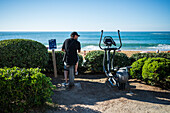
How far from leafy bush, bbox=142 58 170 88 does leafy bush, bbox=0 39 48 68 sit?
165 inches

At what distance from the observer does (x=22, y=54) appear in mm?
5820

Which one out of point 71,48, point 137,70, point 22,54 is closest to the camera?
point 71,48

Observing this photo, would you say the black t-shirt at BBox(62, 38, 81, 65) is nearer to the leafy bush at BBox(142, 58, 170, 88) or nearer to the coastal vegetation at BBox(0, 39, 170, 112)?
the coastal vegetation at BBox(0, 39, 170, 112)

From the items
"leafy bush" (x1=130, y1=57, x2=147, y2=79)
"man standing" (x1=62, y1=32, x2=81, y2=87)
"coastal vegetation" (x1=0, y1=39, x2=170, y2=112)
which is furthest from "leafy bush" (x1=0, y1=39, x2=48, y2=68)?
"leafy bush" (x1=130, y1=57, x2=147, y2=79)

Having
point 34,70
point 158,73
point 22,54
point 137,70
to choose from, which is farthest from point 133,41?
point 34,70

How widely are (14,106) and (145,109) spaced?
10.5 feet

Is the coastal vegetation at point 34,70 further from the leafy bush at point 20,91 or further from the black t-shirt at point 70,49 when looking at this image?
the black t-shirt at point 70,49

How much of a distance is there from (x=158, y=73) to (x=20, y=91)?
451 cm

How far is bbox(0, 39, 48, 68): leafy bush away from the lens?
550cm

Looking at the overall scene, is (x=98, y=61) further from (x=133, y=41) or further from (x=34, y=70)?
(x=133, y=41)

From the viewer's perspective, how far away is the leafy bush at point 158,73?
5168 millimetres

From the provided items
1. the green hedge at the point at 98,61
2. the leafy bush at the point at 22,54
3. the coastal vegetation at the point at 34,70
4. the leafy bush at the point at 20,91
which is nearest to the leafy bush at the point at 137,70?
the coastal vegetation at the point at 34,70

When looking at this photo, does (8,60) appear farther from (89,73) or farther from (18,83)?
(89,73)

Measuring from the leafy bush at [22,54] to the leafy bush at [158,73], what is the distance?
A: 419cm
